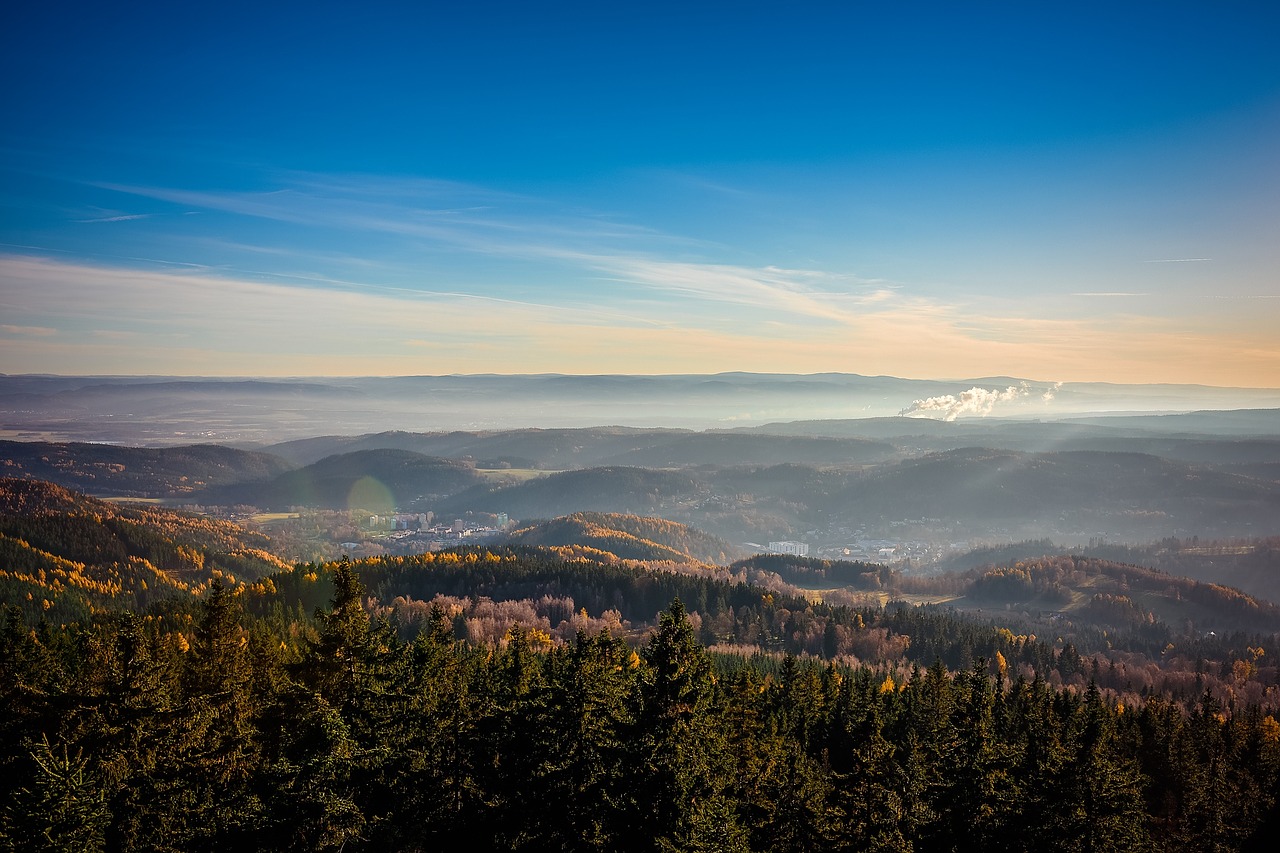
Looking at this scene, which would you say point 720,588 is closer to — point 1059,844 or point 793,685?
point 793,685

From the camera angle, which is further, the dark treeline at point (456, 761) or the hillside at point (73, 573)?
the hillside at point (73, 573)

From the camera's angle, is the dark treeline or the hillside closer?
the dark treeline

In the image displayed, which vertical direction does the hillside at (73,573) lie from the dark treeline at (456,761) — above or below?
below

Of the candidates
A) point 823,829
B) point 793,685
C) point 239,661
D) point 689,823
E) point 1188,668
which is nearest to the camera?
point 689,823

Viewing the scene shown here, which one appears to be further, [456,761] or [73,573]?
[73,573]

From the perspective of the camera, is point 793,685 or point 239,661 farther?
point 793,685

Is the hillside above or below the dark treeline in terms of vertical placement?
below

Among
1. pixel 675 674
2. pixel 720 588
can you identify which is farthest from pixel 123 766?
pixel 720 588

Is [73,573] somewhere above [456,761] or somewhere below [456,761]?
below
